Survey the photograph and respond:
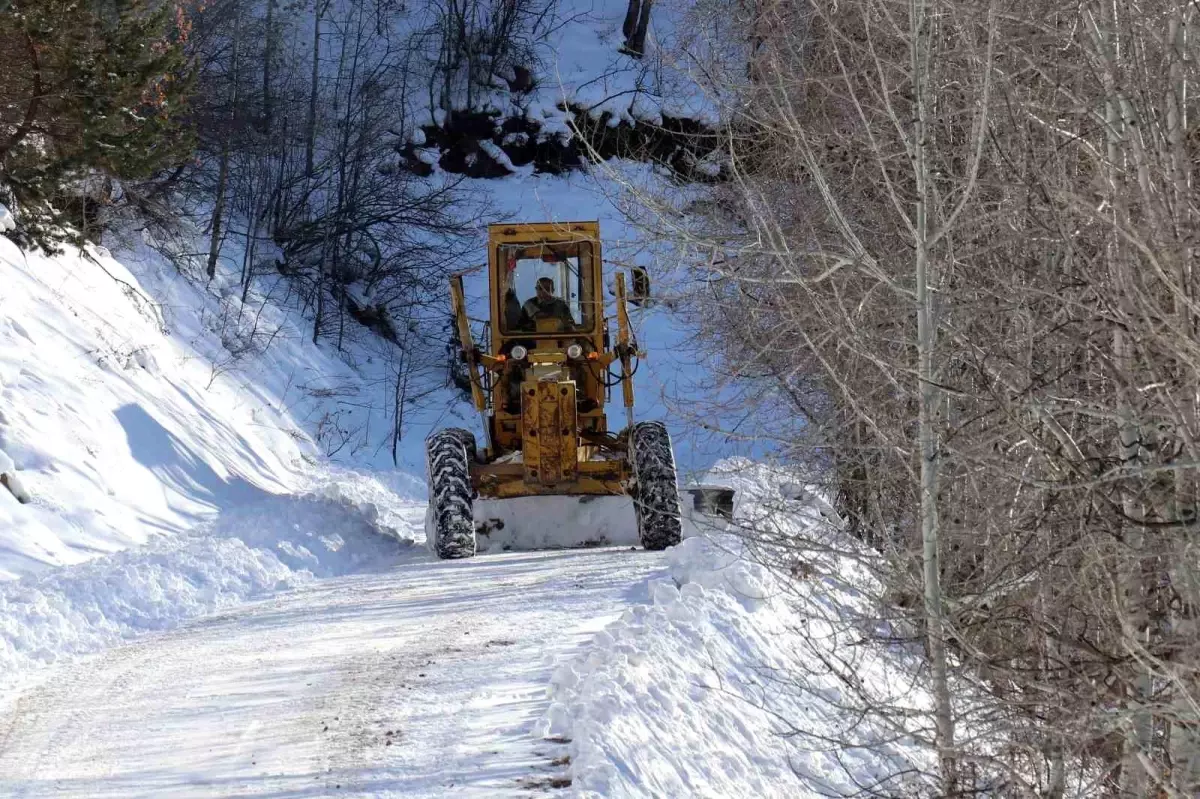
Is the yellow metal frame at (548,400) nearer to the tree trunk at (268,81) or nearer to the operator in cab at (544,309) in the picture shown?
the operator in cab at (544,309)

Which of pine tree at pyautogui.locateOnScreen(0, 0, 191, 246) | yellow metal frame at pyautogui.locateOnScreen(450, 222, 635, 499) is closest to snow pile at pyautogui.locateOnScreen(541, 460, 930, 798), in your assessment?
yellow metal frame at pyautogui.locateOnScreen(450, 222, 635, 499)

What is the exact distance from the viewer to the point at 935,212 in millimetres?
5883

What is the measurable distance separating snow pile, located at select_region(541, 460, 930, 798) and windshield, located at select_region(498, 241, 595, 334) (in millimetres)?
3937

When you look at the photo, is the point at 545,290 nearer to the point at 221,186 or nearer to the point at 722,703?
the point at 722,703

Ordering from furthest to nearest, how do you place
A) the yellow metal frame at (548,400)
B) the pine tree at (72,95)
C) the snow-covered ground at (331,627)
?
1. the pine tree at (72,95)
2. the yellow metal frame at (548,400)
3. the snow-covered ground at (331,627)

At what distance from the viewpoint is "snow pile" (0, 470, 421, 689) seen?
8438mm

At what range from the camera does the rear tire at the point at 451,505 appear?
12.0 metres

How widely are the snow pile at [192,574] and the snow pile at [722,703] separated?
3.12 metres

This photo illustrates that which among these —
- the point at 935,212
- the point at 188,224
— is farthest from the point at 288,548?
the point at 188,224

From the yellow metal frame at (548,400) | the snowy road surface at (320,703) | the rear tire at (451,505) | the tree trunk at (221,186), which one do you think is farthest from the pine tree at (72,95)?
the tree trunk at (221,186)

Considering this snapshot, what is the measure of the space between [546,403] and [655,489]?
1298 mm

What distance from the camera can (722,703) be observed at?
301 inches

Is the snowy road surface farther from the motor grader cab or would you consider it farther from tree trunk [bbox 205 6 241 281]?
A: tree trunk [bbox 205 6 241 281]

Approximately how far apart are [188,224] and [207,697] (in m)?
20.7
